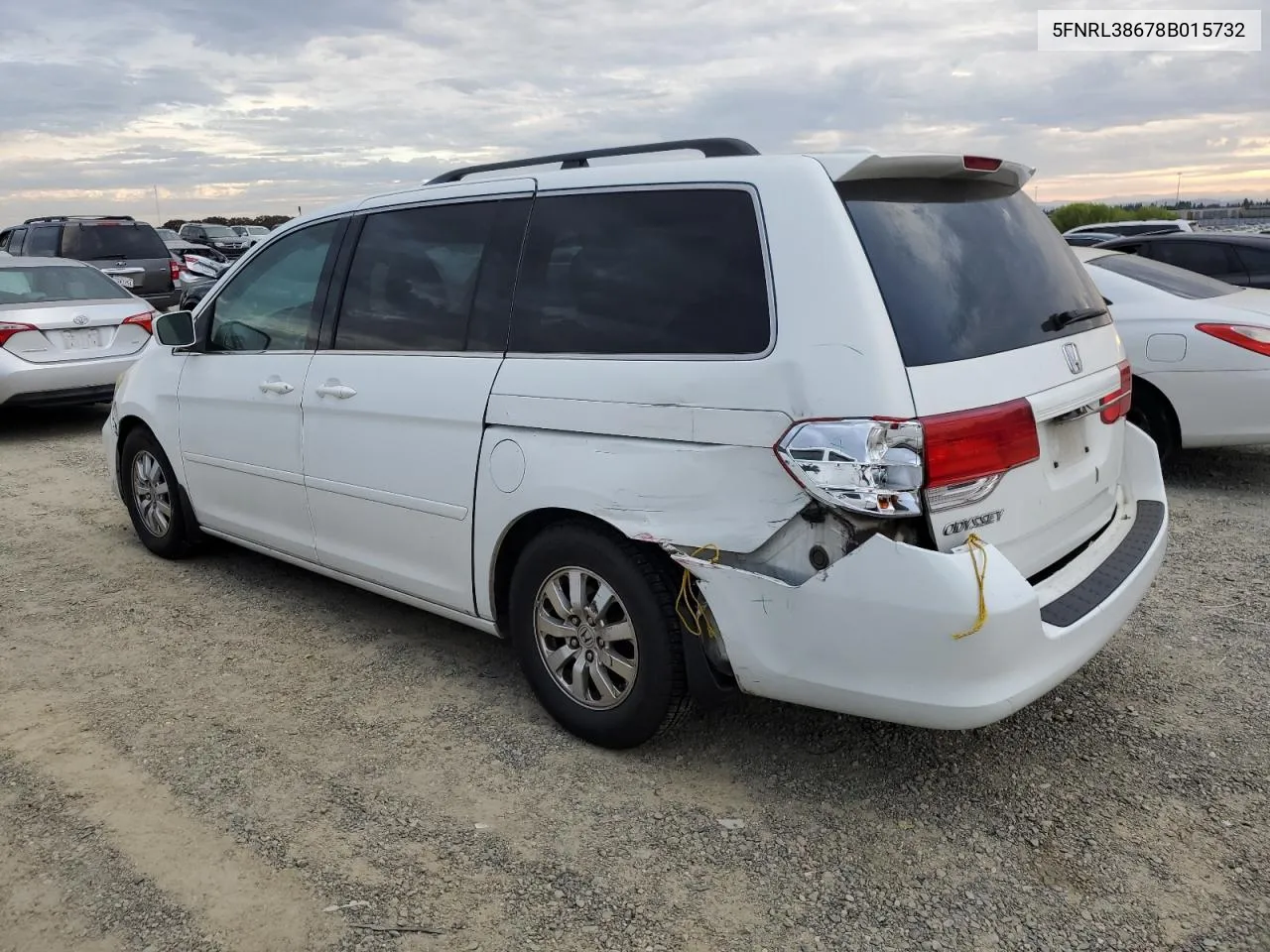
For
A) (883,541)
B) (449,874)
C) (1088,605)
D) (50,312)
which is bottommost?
(449,874)

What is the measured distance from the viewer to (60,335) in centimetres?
904

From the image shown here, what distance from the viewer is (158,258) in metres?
15.5

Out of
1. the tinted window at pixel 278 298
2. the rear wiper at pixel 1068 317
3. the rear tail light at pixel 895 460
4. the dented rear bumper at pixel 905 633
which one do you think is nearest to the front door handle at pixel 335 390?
the tinted window at pixel 278 298

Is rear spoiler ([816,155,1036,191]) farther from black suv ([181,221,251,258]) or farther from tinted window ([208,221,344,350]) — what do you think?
black suv ([181,221,251,258])

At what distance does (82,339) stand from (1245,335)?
8.97 meters

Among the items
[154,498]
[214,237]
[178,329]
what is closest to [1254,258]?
[178,329]

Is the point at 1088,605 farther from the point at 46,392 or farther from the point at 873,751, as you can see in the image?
the point at 46,392

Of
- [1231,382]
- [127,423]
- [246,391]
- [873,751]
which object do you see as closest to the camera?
[873,751]

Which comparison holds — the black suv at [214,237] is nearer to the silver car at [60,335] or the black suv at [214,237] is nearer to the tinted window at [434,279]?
the silver car at [60,335]

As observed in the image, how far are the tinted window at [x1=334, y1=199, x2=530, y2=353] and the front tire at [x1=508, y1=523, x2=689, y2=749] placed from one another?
2.67ft

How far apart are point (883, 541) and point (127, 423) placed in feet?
14.6

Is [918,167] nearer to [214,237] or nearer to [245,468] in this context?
[245,468]

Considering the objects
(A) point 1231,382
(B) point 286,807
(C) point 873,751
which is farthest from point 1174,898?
(A) point 1231,382

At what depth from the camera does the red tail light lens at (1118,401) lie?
3373mm
